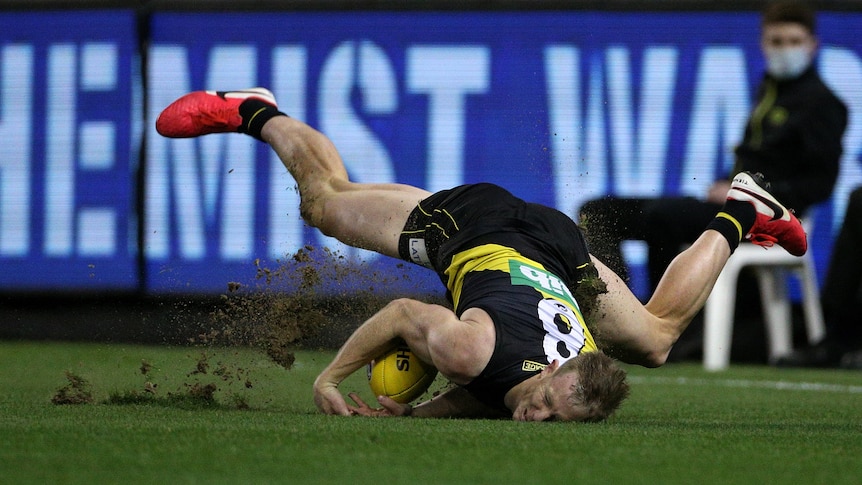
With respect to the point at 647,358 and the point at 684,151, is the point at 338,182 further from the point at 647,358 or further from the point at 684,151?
the point at 684,151

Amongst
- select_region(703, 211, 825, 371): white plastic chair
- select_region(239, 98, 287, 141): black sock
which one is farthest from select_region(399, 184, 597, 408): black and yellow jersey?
select_region(703, 211, 825, 371): white plastic chair

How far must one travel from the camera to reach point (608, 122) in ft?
36.6

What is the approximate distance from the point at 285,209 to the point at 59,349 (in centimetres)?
240

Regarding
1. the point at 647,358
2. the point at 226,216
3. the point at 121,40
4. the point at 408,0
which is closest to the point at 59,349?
the point at 226,216

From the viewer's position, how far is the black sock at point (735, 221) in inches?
263

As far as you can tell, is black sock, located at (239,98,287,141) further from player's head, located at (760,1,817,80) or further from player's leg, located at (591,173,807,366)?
player's head, located at (760,1,817,80)

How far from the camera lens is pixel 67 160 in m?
11.5

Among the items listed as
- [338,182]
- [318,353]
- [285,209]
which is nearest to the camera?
[338,182]

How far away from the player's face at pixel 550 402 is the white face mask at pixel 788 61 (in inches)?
254

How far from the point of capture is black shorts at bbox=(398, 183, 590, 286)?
610 centimetres

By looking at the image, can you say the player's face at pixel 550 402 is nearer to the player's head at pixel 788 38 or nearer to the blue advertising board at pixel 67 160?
the player's head at pixel 788 38

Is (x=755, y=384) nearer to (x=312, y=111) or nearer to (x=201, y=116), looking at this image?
(x=201, y=116)

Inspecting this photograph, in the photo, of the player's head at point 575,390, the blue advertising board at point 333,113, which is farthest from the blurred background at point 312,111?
the player's head at point 575,390

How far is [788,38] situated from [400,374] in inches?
257
